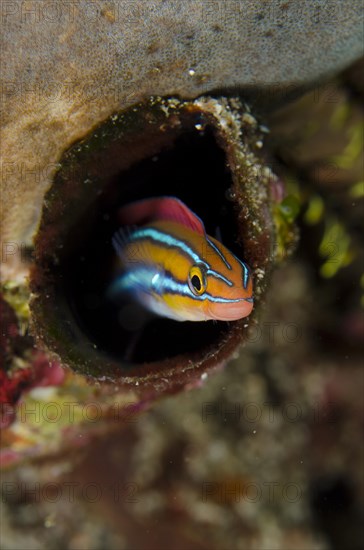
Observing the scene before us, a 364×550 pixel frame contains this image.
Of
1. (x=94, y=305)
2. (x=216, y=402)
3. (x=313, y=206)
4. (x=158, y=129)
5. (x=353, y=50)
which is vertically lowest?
(x=216, y=402)

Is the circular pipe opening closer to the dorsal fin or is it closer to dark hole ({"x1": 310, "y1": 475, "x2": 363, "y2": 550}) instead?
the dorsal fin

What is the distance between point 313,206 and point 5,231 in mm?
1817

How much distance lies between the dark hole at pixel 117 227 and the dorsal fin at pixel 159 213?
5 centimetres

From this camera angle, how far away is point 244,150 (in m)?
2.16

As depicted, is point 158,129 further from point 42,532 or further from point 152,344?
point 42,532

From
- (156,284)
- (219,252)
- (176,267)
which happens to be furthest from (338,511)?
(219,252)

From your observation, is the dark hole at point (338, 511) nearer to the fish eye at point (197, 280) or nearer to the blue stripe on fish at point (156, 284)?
the blue stripe on fish at point (156, 284)

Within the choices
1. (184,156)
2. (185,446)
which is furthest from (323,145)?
(185,446)

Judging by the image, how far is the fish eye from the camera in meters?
1.99

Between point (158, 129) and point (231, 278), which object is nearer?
point (231, 278)

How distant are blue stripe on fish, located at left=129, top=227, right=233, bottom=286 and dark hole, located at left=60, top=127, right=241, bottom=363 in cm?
20

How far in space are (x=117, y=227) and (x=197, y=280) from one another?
3.27 feet

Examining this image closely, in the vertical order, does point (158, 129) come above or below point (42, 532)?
above

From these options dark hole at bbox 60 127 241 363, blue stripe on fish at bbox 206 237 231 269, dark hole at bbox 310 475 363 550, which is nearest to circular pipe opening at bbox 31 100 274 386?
dark hole at bbox 60 127 241 363
